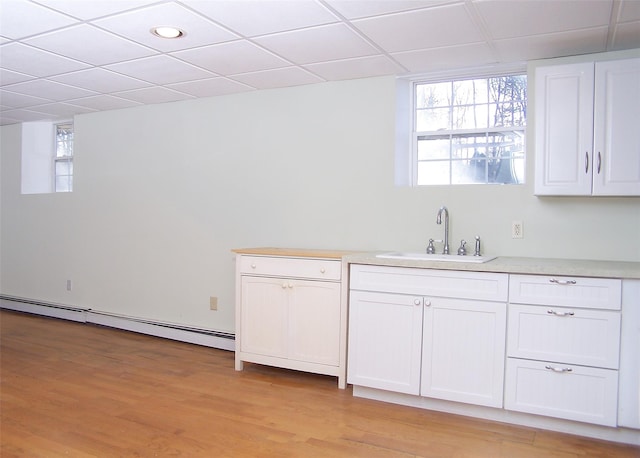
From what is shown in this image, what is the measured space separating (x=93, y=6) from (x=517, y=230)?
271 centimetres

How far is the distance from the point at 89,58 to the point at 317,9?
1.70 meters

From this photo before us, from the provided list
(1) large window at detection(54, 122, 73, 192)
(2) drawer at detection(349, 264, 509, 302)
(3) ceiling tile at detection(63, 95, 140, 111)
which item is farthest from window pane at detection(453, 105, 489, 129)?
(1) large window at detection(54, 122, 73, 192)

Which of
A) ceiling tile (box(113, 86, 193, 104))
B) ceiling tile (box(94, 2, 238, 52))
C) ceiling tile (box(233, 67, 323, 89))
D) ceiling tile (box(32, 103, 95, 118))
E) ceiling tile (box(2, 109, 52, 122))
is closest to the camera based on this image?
ceiling tile (box(94, 2, 238, 52))

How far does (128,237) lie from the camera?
486 centimetres

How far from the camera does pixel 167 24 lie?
268 centimetres

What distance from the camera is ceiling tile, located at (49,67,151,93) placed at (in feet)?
11.9

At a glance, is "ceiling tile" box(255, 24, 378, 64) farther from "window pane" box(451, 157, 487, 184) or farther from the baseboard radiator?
the baseboard radiator

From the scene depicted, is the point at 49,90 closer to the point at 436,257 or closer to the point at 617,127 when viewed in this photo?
the point at 436,257

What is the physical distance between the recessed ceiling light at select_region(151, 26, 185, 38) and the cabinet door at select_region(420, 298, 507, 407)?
206cm

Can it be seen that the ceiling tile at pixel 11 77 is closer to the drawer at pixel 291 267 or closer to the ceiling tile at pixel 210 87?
the ceiling tile at pixel 210 87

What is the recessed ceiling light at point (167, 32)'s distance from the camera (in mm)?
2736

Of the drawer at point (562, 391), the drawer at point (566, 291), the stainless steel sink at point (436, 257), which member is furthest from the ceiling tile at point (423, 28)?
the drawer at point (562, 391)

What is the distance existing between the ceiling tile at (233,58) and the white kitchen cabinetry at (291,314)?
130 cm

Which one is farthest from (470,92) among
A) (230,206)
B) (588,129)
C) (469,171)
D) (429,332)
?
(230,206)
